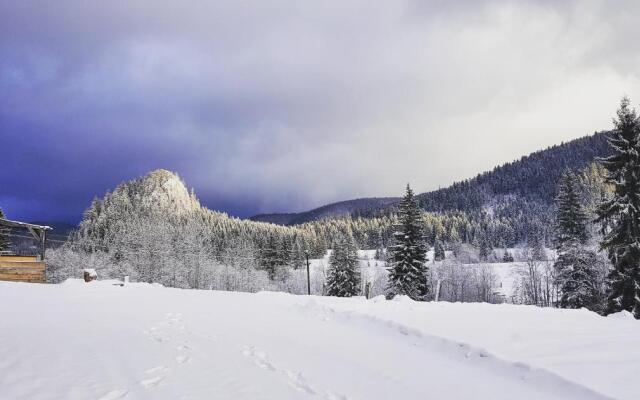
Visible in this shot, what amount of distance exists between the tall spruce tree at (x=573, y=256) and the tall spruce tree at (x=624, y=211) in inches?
353

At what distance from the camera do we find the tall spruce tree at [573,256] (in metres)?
30.5

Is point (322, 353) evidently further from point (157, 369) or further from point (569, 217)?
point (569, 217)

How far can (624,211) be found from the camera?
21.4 meters

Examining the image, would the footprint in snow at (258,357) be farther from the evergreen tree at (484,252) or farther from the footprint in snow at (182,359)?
the evergreen tree at (484,252)

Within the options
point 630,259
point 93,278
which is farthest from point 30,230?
point 630,259

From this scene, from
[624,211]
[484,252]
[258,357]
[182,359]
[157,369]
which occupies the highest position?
[624,211]

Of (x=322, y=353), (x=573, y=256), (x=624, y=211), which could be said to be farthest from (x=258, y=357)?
(x=573, y=256)

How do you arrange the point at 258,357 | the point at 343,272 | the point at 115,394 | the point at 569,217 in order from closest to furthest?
the point at 115,394 < the point at 258,357 < the point at 569,217 < the point at 343,272

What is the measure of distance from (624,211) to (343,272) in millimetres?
31629

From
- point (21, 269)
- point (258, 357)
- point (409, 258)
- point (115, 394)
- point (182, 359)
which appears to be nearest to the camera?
point (115, 394)

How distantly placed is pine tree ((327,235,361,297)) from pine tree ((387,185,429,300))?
12.8 metres

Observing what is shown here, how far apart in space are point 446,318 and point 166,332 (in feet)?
25.6

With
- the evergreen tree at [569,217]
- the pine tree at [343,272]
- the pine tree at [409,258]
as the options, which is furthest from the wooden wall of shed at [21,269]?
the evergreen tree at [569,217]

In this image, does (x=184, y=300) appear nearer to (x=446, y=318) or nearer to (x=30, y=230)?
(x=446, y=318)
